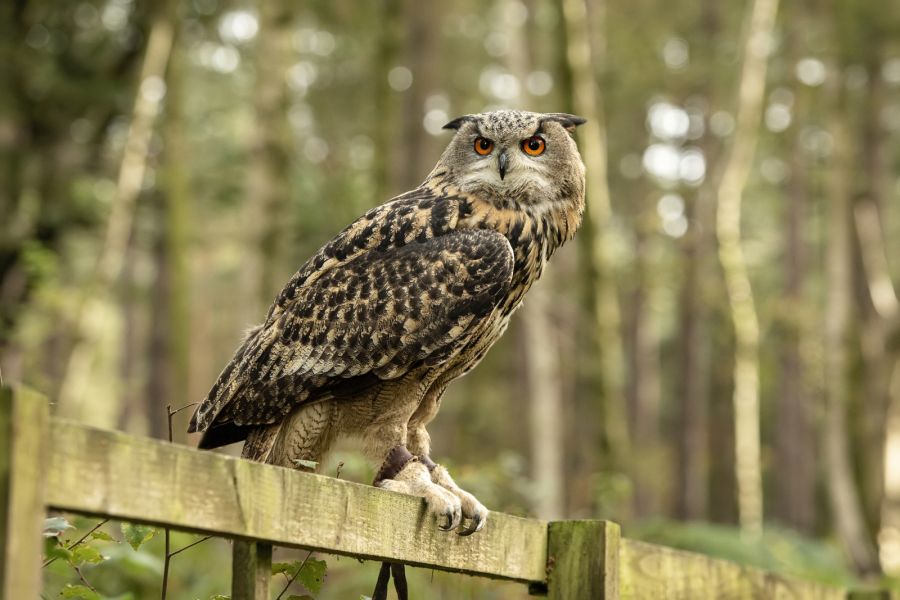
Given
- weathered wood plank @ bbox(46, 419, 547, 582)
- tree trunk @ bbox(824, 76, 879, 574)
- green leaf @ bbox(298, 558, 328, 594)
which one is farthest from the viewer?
tree trunk @ bbox(824, 76, 879, 574)

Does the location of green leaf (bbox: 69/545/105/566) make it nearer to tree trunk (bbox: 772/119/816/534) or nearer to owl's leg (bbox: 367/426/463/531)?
owl's leg (bbox: 367/426/463/531)

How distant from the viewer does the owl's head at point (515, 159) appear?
4.03 m

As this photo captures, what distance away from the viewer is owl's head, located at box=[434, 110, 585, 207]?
4031mm

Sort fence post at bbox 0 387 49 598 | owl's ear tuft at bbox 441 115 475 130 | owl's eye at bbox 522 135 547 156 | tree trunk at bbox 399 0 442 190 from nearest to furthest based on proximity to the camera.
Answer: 1. fence post at bbox 0 387 49 598
2. owl's eye at bbox 522 135 547 156
3. owl's ear tuft at bbox 441 115 475 130
4. tree trunk at bbox 399 0 442 190

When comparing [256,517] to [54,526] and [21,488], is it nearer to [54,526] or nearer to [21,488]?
[54,526]

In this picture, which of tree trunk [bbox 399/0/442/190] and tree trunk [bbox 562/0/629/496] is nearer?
tree trunk [bbox 562/0/629/496]

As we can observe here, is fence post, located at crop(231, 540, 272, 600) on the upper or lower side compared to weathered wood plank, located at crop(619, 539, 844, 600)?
lower

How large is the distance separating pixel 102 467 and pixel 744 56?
14.1 metres

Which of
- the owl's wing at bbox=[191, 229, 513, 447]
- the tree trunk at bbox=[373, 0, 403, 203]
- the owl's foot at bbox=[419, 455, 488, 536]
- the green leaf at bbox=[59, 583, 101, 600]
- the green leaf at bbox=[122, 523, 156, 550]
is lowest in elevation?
the green leaf at bbox=[59, 583, 101, 600]

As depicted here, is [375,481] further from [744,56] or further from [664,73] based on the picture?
[664,73]

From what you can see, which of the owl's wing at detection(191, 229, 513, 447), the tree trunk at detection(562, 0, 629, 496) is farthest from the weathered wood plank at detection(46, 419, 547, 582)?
the tree trunk at detection(562, 0, 629, 496)

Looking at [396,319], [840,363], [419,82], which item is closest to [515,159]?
[396,319]

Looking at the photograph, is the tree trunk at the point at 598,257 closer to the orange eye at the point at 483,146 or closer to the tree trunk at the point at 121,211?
the tree trunk at the point at 121,211

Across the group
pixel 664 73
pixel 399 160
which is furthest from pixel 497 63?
pixel 399 160
